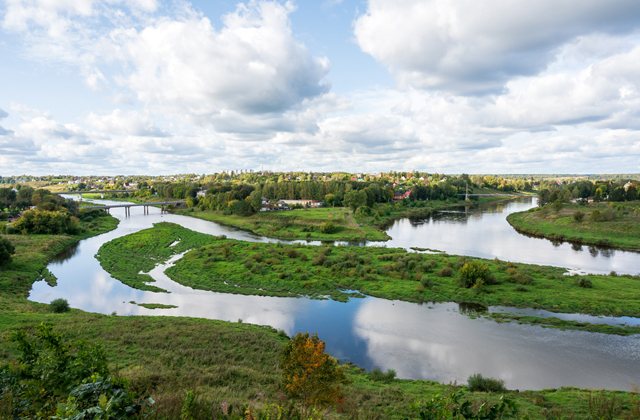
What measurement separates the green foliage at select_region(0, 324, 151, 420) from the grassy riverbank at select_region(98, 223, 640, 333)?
23.0m

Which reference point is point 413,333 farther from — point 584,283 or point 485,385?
point 584,283

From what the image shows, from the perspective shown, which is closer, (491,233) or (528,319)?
(528,319)

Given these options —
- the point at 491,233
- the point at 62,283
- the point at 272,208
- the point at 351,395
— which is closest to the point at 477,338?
the point at 351,395

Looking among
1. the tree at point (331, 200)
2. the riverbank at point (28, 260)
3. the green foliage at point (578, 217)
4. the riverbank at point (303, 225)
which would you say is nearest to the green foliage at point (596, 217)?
the green foliage at point (578, 217)

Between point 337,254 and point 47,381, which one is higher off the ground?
point 47,381

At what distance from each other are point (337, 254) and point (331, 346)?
20.8 m

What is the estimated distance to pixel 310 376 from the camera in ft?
28.8

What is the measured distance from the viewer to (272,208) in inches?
3371

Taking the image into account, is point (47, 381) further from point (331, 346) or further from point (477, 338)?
point (477, 338)

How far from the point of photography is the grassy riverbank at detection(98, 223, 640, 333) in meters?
25.1

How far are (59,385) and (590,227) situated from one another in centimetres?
7397

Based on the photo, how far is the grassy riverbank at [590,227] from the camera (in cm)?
4956

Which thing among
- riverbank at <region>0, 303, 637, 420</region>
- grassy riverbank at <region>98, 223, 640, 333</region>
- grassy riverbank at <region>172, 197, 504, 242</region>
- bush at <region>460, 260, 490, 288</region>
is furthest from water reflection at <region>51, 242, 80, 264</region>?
bush at <region>460, 260, 490, 288</region>

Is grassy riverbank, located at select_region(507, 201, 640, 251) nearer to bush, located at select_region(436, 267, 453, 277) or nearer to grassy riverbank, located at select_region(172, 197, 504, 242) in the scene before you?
grassy riverbank, located at select_region(172, 197, 504, 242)
